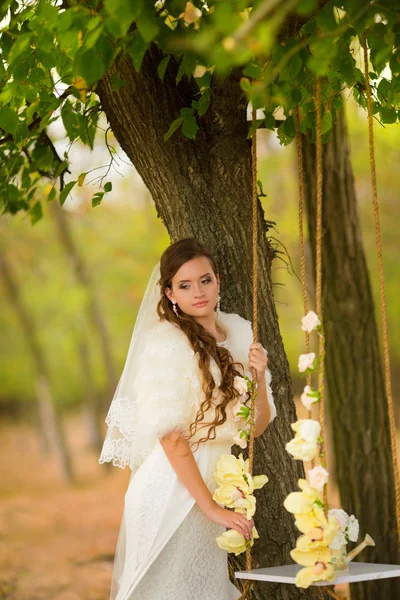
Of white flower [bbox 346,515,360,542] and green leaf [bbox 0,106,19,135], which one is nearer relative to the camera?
white flower [bbox 346,515,360,542]

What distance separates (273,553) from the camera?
372 cm

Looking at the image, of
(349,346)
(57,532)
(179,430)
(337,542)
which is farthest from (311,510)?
(57,532)

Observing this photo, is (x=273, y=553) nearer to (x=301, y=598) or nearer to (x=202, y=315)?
(x=301, y=598)

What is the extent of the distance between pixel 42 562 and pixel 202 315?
727 cm

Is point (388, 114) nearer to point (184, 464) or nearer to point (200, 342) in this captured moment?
point (200, 342)

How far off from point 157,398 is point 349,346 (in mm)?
2554

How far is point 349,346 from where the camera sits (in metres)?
5.45

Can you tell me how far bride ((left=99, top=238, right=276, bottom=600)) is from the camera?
321 cm

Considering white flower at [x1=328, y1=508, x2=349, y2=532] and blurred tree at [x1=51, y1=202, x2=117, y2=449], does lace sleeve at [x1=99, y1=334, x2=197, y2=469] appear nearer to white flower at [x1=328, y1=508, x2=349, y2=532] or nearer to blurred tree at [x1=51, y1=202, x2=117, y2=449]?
white flower at [x1=328, y1=508, x2=349, y2=532]

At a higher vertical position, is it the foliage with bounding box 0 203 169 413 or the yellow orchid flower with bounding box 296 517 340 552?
the foliage with bounding box 0 203 169 413

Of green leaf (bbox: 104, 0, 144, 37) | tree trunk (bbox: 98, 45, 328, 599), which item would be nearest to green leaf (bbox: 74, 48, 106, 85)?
green leaf (bbox: 104, 0, 144, 37)

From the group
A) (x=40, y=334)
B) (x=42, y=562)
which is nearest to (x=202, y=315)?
(x=42, y=562)

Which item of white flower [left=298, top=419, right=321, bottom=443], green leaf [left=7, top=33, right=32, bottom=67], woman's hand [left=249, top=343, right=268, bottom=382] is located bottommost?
white flower [left=298, top=419, right=321, bottom=443]

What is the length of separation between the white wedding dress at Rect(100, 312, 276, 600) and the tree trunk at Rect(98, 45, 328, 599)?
1.52ft
